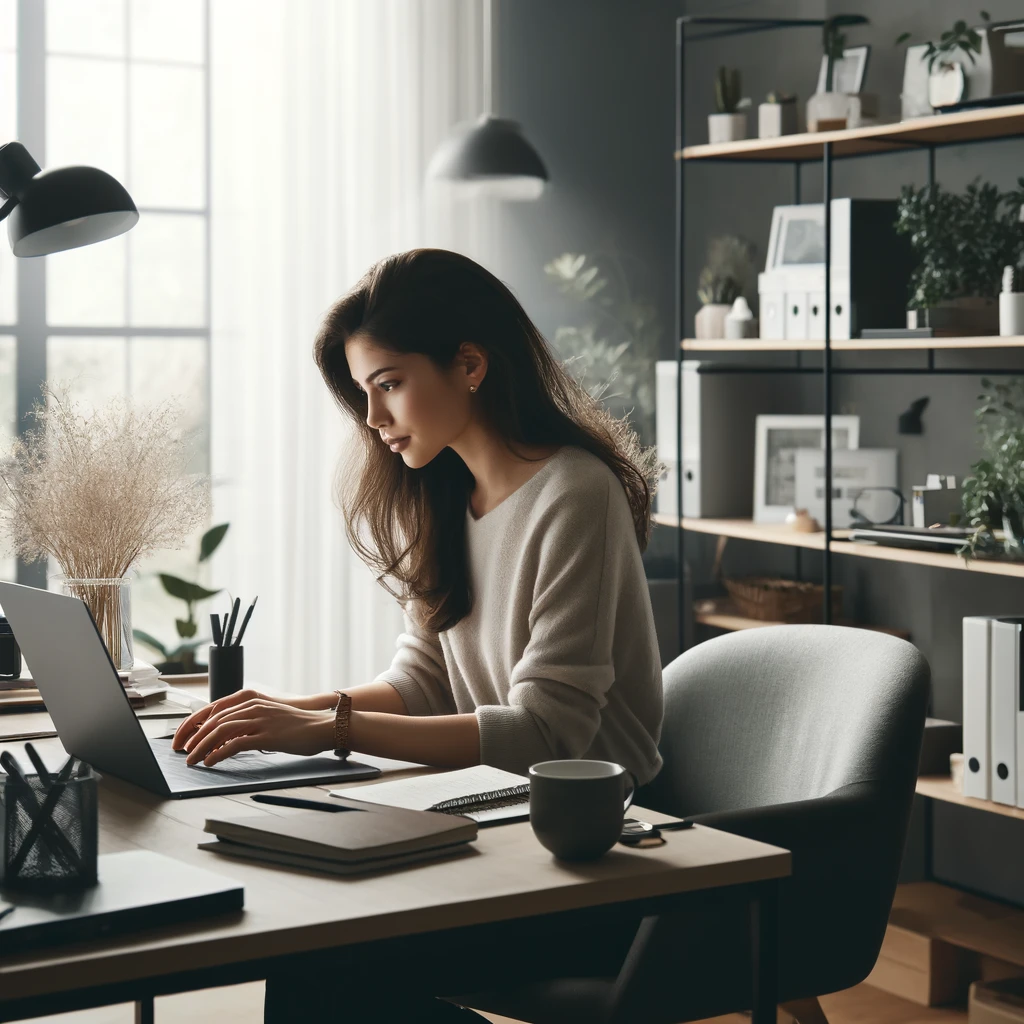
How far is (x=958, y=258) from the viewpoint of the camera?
3.06m

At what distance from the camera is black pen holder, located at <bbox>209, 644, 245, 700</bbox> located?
6.52ft

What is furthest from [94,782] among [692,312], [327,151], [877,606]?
[692,312]

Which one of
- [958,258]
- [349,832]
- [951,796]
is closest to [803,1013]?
[951,796]

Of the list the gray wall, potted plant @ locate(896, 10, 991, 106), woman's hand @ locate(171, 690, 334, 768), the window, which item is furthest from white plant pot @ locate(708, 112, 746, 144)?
woman's hand @ locate(171, 690, 334, 768)

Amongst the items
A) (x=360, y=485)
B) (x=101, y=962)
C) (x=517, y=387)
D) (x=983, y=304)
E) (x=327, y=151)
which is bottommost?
(x=101, y=962)

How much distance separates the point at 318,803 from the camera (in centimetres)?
135

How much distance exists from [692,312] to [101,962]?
3.55 metres

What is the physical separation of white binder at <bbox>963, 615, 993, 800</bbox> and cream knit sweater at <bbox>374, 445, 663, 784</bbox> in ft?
3.67

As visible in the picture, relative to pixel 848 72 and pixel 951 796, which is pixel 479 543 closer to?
pixel 951 796

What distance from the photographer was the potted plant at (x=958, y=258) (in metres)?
3.04

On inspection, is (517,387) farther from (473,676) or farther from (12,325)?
(12,325)

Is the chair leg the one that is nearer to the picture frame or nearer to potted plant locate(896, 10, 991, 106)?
the picture frame

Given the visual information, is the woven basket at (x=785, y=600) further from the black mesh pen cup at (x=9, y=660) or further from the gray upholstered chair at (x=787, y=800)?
the black mesh pen cup at (x=9, y=660)

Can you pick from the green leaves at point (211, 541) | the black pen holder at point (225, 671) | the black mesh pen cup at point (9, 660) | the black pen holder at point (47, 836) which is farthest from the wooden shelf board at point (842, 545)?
the black pen holder at point (47, 836)
